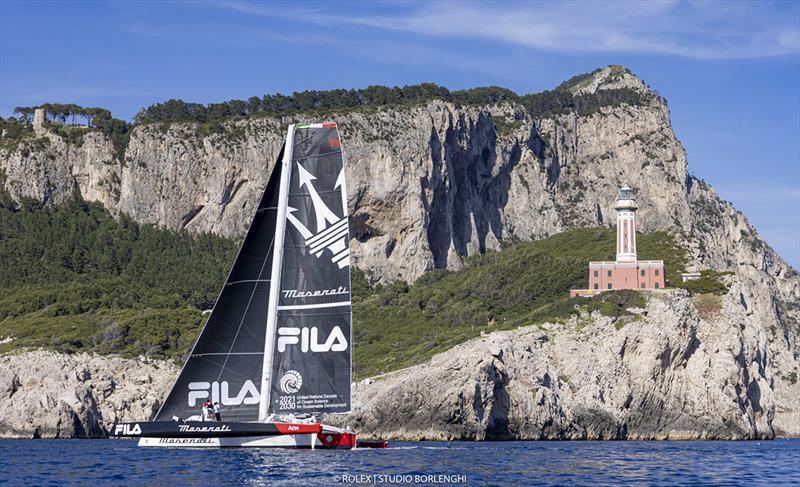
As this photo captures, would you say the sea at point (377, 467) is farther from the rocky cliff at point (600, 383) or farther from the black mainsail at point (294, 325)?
the rocky cliff at point (600, 383)

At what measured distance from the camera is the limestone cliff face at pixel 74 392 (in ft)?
253

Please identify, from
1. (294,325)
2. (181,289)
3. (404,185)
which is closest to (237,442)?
Answer: (294,325)

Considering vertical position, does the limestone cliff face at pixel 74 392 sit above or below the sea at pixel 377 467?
above

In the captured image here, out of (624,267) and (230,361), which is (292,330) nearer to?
(230,361)

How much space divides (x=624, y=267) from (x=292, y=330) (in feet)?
204

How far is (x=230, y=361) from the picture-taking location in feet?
144

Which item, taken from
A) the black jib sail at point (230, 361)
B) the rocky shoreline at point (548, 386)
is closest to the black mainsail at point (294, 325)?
the black jib sail at point (230, 361)

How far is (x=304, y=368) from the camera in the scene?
4381 cm

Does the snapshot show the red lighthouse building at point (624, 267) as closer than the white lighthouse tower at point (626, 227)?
Yes

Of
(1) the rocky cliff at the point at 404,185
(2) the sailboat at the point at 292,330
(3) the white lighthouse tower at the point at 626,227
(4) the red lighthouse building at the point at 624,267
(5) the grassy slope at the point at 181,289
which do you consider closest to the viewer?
(2) the sailboat at the point at 292,330

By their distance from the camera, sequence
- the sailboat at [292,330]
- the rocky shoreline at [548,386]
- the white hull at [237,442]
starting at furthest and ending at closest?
the rocky shoreline at [548,386]
the sailboat at [292,330]
the white hull at [237,442]

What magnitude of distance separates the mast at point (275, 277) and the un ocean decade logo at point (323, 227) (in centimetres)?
36

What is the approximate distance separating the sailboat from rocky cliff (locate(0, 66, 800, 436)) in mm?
77623

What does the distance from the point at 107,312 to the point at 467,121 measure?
55.7m
